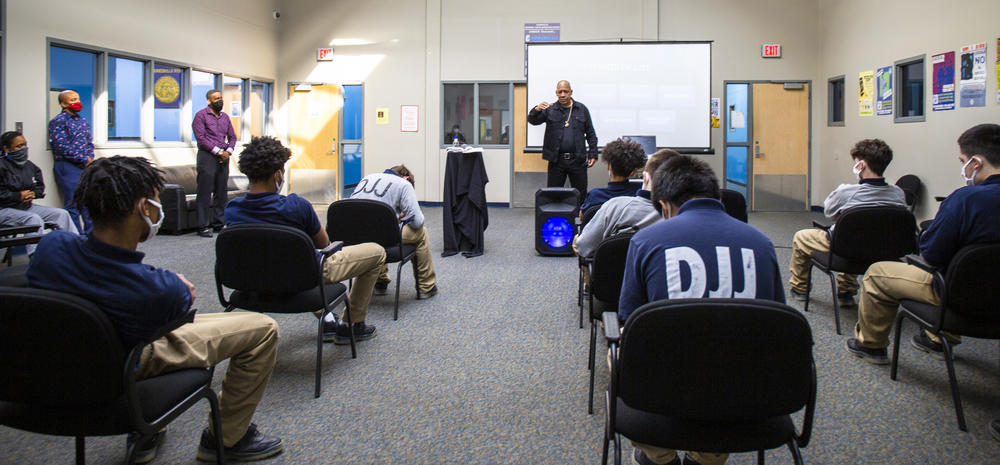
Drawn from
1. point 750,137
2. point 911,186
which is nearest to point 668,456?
point 911,186

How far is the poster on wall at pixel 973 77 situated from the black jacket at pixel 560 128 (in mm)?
3438

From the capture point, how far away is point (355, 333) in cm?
355

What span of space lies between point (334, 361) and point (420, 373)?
18.8 inches

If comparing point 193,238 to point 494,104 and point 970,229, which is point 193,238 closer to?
point 494,104

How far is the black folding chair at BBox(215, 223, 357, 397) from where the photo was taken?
263cm

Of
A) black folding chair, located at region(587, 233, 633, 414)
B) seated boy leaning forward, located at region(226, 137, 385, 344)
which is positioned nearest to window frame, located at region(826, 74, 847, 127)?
black folding chair, located at region(587, 233, 633, 414)

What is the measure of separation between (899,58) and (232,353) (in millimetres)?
7779

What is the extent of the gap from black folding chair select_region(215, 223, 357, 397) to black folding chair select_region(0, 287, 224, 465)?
894mm

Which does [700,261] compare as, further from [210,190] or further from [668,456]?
[210,190]

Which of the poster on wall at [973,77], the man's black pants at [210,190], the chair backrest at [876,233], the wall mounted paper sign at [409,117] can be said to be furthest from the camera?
A: the wall mounted paper sign at [409,117]

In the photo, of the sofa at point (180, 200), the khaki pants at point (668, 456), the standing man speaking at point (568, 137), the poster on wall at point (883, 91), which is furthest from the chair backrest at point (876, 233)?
the sofa at point (180, 200)

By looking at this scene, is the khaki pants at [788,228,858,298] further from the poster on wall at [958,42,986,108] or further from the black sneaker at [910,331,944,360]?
the poster on wall at [958,42,986,108]

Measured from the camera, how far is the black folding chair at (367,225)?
3768 mm

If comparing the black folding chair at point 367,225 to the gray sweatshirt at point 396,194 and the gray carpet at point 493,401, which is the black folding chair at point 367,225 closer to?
the gray sweatshirt at point 396,194
